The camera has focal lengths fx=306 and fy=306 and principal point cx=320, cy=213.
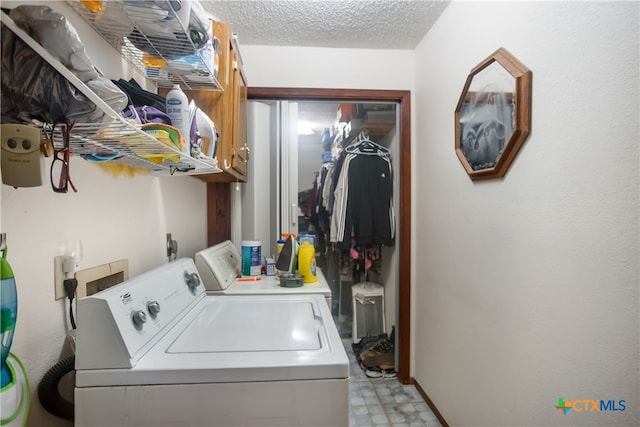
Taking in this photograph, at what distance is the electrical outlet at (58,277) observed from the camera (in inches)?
33.1

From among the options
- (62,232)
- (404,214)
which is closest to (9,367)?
(62,232)

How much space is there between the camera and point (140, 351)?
802mm

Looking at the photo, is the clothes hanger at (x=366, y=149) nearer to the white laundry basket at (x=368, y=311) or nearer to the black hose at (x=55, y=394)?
the white laundry basket at (x=368, y=311)

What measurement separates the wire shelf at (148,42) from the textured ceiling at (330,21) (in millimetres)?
637

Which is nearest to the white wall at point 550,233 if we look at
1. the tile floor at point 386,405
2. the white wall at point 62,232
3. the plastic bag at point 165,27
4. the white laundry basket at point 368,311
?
the tile floor at point 386,405

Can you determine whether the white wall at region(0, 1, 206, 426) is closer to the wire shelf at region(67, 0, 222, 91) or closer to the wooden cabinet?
the wire shelf at region(67, 0, 222, 91)

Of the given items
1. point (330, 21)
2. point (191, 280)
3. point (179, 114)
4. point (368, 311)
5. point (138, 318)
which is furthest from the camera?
point (368, 311)

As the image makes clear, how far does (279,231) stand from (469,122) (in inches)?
62.5

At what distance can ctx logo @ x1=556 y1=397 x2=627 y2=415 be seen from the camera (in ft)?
2.66

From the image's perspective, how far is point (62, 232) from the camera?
0.86 metres

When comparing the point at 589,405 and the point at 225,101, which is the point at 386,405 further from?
the point at 225,101

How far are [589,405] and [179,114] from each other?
1544 millimetres

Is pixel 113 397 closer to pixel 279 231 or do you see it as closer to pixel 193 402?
pixel 193 402

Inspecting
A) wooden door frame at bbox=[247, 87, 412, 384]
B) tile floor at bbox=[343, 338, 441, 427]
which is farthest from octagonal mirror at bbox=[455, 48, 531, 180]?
tile floor at bbox=[343, 338, 441, 427]
